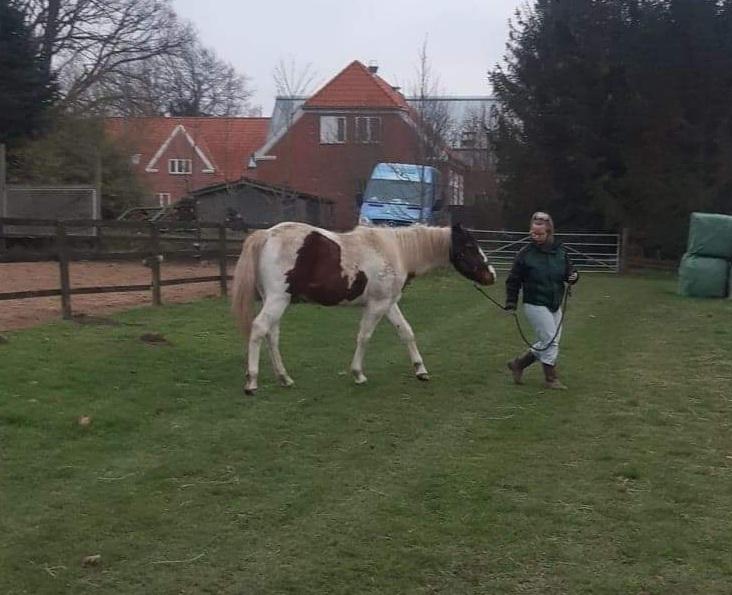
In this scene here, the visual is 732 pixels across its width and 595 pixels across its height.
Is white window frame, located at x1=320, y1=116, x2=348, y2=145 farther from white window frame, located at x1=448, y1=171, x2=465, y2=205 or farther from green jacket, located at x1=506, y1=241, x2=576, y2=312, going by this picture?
green jacket, located at x1=506, y1=241, x2=576, y2=312

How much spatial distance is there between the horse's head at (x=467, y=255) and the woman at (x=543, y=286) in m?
0.69

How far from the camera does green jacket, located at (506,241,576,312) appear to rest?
315 inches

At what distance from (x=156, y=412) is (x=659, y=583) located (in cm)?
411

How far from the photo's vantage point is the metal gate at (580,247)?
25.4m

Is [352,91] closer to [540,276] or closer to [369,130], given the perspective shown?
[369,130]

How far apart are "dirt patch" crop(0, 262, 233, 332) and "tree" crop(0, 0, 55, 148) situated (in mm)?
6959

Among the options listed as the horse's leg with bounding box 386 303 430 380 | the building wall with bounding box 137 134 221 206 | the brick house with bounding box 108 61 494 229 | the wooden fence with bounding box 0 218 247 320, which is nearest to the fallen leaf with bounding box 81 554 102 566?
the horse's leg with bounding box 386 303 430 380

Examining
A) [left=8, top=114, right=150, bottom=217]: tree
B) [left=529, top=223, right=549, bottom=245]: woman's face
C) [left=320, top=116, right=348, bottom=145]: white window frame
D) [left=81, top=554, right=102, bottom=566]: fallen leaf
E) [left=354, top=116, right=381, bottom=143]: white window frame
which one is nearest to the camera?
[left=81, top=554, right=102, bottom=566]: fallen leaf

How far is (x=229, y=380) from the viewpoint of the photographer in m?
8.02

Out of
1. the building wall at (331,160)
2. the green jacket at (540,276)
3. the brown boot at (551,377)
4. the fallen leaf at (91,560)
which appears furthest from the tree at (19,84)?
the fallen leaf at (91,560)

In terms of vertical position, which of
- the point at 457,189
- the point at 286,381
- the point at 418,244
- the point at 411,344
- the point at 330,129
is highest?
the point at 330,129

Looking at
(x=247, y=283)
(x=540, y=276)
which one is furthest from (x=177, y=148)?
(x=540, y=276)

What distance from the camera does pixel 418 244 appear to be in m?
8.60

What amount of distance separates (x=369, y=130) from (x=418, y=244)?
85.6 ft
